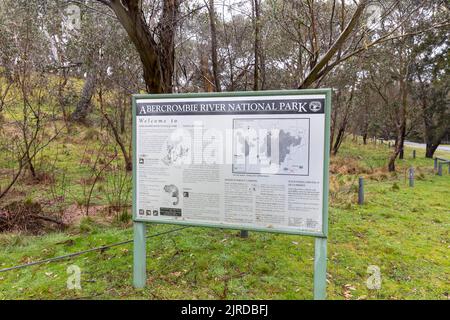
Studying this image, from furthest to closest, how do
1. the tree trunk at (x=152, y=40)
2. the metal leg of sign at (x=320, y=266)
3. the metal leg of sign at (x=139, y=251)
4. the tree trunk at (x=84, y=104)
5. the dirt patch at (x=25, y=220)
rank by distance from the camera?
the tree trunk at (x=84, y=104) < the dirt patch at (x=25, y=220) < the tree trunk at (x=152, y=40) < the metal leg of sign at (x=139, y=251) < the metal leg of sign at (x=320, y=266)

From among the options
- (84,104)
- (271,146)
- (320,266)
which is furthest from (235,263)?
(84,104)

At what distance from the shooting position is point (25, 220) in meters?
5.75

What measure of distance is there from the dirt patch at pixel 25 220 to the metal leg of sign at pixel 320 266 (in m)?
4.83

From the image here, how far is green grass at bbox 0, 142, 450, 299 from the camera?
137 inches

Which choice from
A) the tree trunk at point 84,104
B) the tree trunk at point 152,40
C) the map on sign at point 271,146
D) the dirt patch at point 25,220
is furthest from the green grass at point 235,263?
the tree trunk at point 84,104

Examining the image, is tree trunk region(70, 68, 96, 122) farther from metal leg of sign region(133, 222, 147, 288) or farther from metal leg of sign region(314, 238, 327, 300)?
metal leg of sign region(314, 238, 327, 300)

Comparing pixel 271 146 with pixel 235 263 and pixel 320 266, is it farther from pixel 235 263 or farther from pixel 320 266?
pixel 235 263

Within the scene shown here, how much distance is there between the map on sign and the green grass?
145 centimetres

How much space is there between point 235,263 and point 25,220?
4.19 m

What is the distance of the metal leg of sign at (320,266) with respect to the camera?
9.39 feet

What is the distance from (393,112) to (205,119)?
17.1 meters

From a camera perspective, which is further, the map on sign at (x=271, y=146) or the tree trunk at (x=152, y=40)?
the tree trunk at (x=152, y=40)

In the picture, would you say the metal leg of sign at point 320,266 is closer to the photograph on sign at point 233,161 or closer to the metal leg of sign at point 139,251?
the photograph on sign at point 233,161
